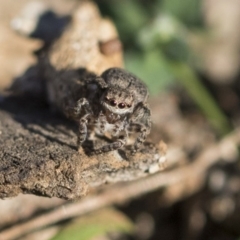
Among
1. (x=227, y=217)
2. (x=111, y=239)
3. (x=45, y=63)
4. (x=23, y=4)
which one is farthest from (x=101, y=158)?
(x=23, y=4)

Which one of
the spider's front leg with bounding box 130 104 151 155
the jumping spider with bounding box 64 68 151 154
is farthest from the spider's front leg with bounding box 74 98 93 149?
the spider's front leg with bounding box 130 104 151 155

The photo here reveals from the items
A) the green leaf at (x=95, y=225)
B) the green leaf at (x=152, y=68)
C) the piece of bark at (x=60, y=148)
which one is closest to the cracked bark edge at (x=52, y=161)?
the piece of bark at (x=60, y=148)

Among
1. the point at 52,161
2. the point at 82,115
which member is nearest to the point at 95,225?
the point at 82,115

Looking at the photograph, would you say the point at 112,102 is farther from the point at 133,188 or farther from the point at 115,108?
the point at 133,188

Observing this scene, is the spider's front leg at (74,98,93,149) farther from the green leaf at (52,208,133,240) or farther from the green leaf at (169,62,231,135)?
the green leaf at (169,62,231,135)

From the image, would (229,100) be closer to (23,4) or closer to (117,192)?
(117,192)

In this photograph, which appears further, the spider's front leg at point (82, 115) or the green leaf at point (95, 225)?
the green leaf at point (95, 225)

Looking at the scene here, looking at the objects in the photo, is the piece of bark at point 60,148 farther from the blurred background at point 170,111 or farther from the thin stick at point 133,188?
the thin stick at point 133,188
